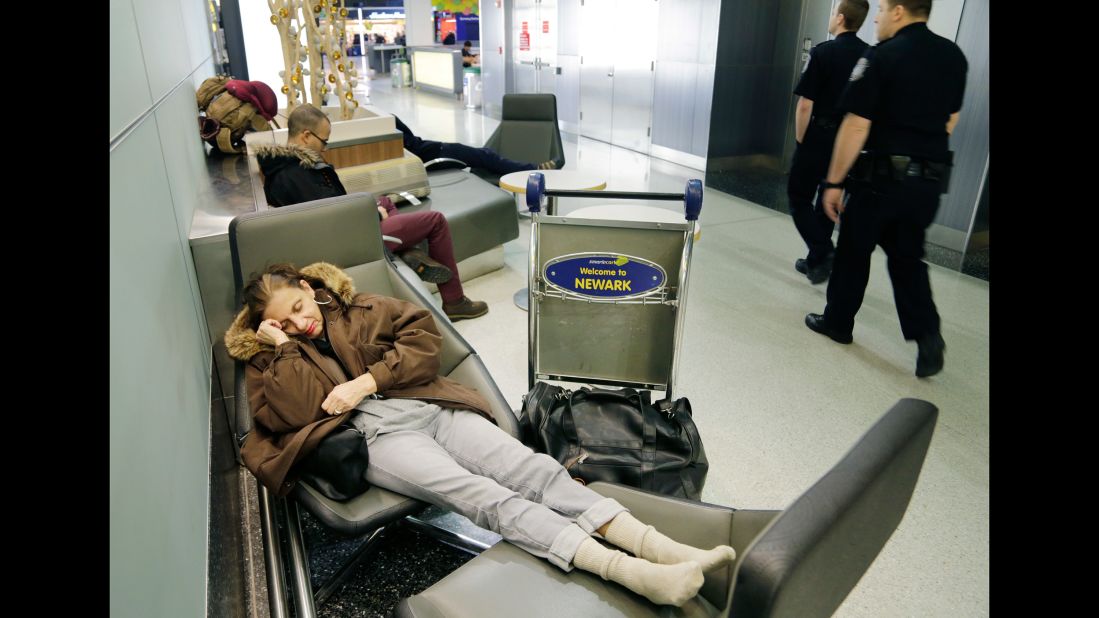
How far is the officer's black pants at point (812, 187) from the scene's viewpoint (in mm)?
3791

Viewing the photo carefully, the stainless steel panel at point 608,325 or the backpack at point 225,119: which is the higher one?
the backpack at point 225,119

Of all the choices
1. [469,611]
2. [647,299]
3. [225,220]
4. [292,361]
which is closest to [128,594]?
[469,611]

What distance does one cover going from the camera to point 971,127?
430 centimetres

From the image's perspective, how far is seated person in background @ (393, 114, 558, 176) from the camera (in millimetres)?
4846

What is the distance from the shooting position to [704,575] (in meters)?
1.34

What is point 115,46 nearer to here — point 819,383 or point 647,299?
point 647,299

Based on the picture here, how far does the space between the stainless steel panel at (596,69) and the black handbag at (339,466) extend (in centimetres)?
774

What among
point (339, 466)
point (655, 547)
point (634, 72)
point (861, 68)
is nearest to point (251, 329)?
point (339, 466)

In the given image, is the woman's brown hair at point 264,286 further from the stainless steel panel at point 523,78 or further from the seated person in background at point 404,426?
the stainless steel panel at point 523,78

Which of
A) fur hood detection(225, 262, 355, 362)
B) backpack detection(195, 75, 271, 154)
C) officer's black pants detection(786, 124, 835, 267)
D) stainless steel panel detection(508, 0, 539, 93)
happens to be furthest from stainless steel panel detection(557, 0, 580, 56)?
fur hood detection(225, 262, 355, 362)

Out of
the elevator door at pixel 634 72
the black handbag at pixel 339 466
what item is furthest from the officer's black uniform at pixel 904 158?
the elevator door at pixel 634 72

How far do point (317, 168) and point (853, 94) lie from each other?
247cm

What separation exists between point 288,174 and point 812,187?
2962 millimetres

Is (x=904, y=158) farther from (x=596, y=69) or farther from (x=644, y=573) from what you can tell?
(x=596, y=69)
